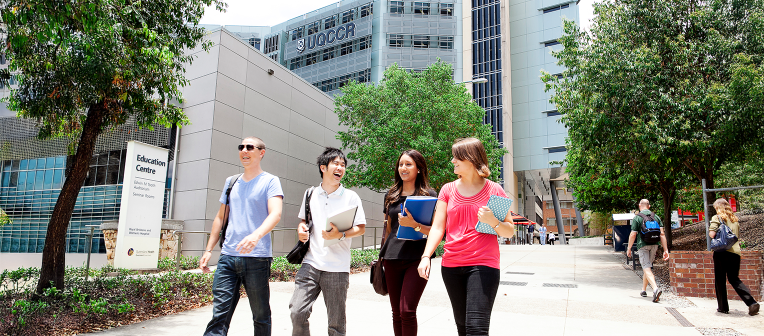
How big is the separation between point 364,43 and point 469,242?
5151 centimetres

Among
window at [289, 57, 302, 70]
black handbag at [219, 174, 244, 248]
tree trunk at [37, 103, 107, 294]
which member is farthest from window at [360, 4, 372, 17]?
black handbag at [219, 174, 244, 248]

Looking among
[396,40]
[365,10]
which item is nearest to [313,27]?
[365,10]

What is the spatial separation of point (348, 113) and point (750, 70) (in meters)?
16.0

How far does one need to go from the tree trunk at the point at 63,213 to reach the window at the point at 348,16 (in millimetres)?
49818

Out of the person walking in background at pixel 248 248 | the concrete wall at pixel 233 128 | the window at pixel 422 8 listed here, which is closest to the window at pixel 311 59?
the window at pixel 422 8

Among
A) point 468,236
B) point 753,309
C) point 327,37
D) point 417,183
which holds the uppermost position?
point 327,37

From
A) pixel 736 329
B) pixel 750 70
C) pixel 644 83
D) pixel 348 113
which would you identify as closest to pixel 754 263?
pixel 736 329

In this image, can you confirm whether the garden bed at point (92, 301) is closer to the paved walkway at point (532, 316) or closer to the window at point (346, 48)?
the paved walkway at point (532, 316)

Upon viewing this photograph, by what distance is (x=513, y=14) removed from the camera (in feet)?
184

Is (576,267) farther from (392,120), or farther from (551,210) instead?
(551,210)

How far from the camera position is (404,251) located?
143 inches

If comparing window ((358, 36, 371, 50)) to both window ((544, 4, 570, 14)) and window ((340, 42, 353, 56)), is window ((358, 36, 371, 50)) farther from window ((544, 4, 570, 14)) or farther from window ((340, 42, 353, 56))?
window ((544, 4, 570, 14))

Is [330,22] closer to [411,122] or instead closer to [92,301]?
[411,122]

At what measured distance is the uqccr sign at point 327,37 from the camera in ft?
176
